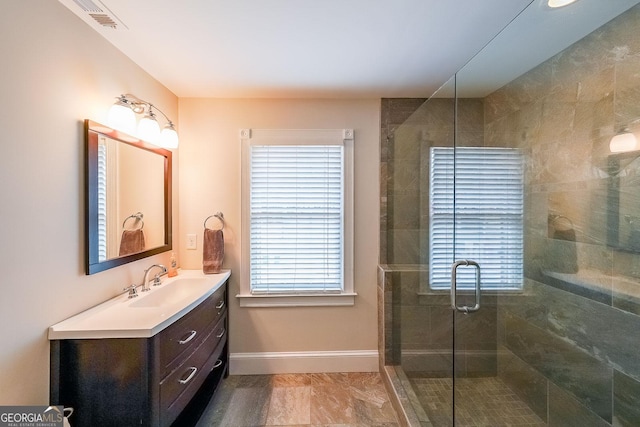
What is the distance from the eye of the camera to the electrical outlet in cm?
235

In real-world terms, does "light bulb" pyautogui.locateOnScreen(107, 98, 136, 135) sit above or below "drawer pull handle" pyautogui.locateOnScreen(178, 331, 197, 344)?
above

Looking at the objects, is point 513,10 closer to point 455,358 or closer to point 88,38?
point 455,358

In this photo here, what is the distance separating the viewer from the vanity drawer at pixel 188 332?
1311 millimetres

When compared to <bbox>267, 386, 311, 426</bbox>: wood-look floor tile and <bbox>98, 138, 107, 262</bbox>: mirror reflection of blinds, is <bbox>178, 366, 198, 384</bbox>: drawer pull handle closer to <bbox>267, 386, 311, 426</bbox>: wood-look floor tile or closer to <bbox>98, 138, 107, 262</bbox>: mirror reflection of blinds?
<bbox>267, 386, 311, 426</bbox>: wood-look floor tile

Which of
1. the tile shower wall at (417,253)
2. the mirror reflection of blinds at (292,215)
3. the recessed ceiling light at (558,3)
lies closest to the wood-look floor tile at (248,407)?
the mirror reflection of blinds at (292,215)

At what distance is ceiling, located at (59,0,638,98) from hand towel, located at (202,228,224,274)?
47.0 inches

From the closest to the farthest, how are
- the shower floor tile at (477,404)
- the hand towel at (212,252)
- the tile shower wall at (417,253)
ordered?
the shower floor tile at (477,404), the tile shower wall at (417,253), the hand towel at (212,252)

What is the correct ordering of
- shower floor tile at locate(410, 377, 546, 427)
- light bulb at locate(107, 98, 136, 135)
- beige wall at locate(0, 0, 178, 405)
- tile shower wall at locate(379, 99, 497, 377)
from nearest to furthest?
1. beige wall at locate(0, 0, 178, 405)
2. light bulb at locate(107, 98, 136, 135)
3. shower floor tile at locate(410, 377, 546, 427)
4. tile shower wall at locate(379, 99, 497, 377)

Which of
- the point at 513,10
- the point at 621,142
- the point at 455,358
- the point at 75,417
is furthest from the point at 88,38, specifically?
the point at 455,358

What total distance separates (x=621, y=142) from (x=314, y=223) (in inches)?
73.5

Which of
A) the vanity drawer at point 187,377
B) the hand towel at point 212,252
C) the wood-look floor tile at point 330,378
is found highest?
the hand towel at point 212,252

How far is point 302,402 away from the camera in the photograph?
2.00 meters

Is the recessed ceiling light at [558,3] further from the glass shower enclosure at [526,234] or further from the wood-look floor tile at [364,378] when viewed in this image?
the wood-look floor tile at [364,378]

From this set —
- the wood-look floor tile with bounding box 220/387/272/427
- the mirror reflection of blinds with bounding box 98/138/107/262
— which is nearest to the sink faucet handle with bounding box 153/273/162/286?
the mirror reflection of blinds with bounding box 98/138/107/262
